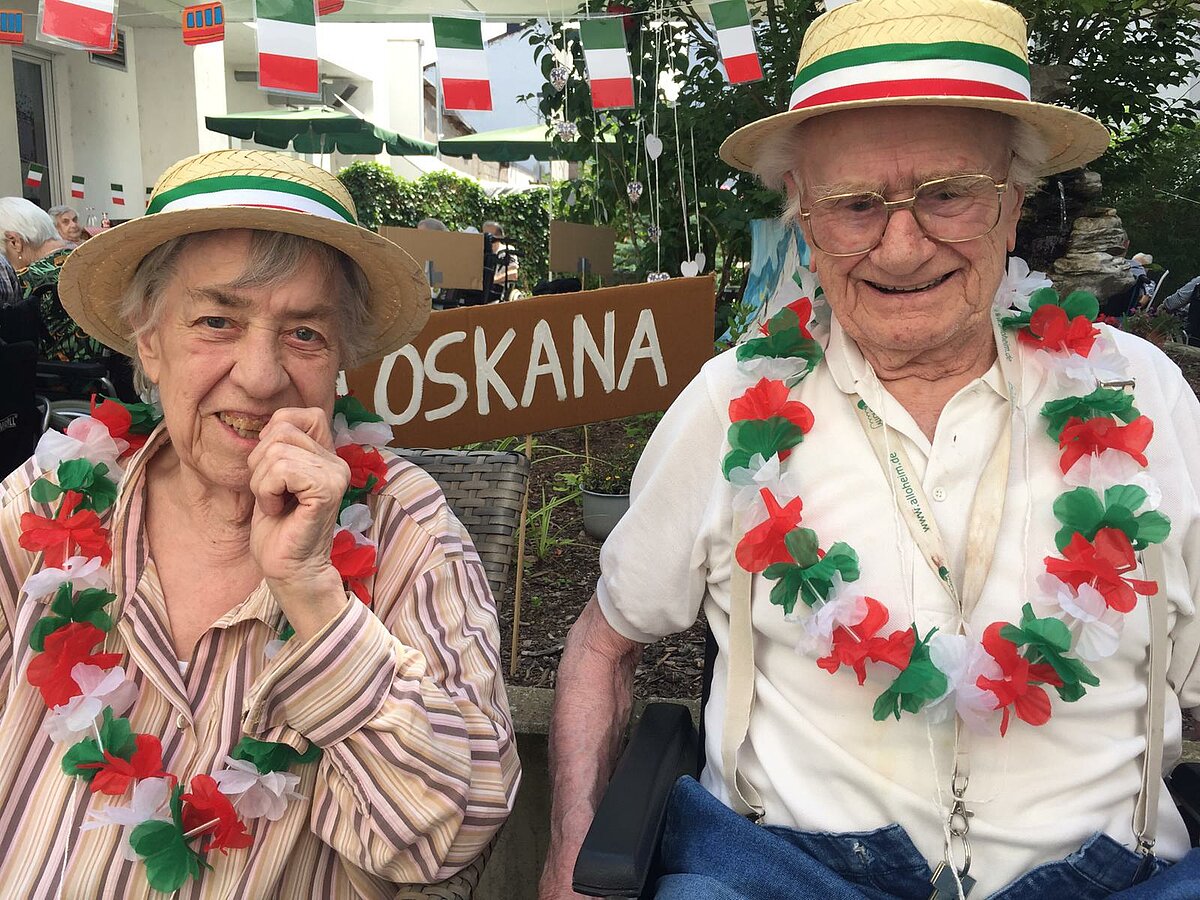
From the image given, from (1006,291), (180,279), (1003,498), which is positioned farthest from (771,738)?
(180,279)

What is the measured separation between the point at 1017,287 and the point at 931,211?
36 cm

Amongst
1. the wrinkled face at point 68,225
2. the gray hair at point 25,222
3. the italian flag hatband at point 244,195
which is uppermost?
the wrinkled face at point 68,225

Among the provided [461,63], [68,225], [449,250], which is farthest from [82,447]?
[68,225]

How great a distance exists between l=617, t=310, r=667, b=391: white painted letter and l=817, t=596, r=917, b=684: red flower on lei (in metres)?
1.20

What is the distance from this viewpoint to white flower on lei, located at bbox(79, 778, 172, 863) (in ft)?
5.16

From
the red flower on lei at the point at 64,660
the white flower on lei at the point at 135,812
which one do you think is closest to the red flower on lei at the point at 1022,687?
the white flower on lei at the point at 135,812

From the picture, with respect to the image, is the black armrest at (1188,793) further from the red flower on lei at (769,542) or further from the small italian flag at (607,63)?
the small italian flag at (607,63)

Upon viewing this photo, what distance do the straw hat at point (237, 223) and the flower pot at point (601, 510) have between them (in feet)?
7.25

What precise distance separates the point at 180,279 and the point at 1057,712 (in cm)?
162

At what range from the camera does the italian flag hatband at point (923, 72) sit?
5.47 feet

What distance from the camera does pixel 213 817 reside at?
158 centimetres

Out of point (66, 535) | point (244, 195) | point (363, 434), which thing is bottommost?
point (66, 535)

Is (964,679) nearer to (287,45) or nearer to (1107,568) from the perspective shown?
(1107,568)

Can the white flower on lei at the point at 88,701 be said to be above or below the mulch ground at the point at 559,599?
above
